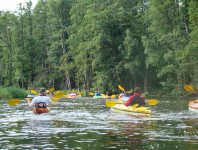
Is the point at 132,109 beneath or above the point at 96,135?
above

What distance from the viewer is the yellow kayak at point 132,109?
20609 millimetres

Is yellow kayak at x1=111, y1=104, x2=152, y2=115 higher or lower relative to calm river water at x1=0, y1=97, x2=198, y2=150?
higher

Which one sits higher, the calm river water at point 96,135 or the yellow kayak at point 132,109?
the yellow kayak at point 132,109

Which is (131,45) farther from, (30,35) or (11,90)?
(30,35)

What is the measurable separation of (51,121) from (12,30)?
188 ft

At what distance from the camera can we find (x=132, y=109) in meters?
21.4

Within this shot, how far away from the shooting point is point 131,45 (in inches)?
2029

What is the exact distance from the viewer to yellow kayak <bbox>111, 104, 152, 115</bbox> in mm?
20609

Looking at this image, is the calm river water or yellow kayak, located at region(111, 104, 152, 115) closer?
the calm river water

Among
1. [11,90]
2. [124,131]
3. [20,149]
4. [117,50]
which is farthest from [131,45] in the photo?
[20,149]

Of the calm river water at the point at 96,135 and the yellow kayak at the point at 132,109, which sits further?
the yellow kayak at the point at 132,109

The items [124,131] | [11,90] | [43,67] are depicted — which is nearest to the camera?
[124,131]

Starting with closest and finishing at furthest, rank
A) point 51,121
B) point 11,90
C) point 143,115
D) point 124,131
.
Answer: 1. point 124,131
2. point 51,121
3. point 143,115
4. point 11,90

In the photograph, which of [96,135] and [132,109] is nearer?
[96,135]
